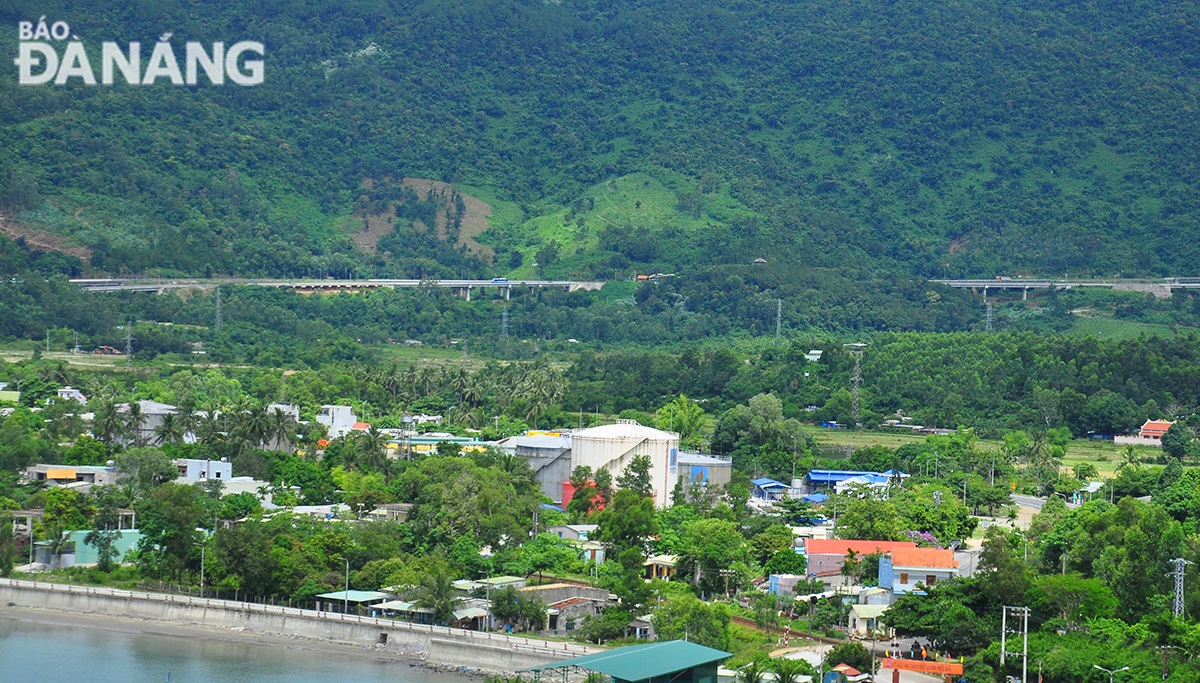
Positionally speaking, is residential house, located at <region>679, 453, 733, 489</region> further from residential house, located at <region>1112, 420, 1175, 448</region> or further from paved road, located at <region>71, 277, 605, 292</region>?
paved road, located at <region>71, 277, 605, 292</region>

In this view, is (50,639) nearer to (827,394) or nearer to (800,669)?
(800,669)

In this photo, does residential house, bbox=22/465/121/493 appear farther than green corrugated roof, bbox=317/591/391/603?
Yes

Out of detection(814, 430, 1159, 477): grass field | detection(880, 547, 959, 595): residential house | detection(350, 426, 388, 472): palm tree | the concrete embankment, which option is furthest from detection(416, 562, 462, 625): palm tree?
detection(814, 430, 1159, 477): grass field

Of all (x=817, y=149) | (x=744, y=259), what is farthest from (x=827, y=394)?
(x=817, y=149)

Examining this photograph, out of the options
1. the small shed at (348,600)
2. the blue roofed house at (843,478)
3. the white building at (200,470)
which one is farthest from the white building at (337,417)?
the small shed at (348,600)

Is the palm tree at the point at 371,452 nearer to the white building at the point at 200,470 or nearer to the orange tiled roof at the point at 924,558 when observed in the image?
the white building at the point at 200,470

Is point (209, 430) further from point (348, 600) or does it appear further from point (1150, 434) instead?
point (1150, 434)
